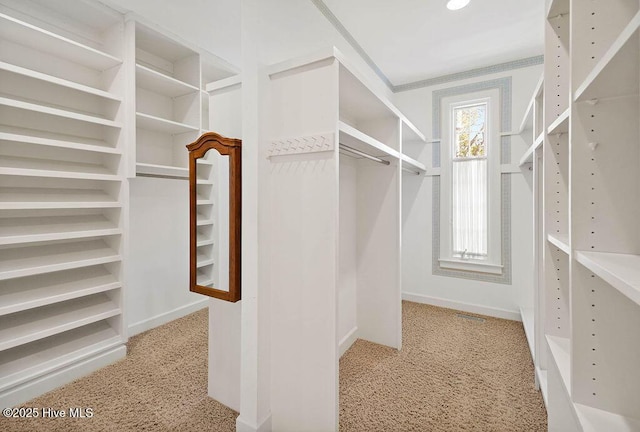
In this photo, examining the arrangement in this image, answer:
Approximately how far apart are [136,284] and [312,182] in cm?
235

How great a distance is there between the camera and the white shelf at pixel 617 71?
0.66 m

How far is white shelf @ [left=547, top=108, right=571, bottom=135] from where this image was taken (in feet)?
3.69

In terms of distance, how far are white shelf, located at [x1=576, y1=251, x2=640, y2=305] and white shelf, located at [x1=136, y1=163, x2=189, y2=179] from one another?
114 inches

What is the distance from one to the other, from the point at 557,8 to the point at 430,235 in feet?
8.83

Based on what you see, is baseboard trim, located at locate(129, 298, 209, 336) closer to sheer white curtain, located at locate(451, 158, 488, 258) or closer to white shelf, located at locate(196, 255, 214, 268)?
white shelf, located at locate(196, 255, 214, 268)

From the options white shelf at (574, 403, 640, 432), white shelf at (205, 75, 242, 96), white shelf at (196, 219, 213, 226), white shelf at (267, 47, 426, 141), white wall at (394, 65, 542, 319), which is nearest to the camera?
white shelf at (574, 403, 640, 432)

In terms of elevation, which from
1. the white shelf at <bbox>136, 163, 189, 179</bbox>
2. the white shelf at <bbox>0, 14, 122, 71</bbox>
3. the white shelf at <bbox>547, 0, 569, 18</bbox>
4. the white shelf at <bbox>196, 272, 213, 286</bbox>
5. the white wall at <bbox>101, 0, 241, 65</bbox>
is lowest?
the white shelf at <bbox>196, 272, 213, 286</bbox>

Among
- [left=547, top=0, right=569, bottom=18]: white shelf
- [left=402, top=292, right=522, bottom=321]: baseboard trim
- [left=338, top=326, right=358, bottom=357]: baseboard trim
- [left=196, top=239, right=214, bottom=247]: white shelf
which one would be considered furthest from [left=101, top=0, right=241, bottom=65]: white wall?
[left=402, top=292, right=522, bottom=321]: baseboard trim

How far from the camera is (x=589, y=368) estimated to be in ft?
3.05

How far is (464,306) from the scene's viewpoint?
11.5ft

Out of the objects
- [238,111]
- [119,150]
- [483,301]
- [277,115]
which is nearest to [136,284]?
[119,150]

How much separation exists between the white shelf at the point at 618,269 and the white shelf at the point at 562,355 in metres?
0.50

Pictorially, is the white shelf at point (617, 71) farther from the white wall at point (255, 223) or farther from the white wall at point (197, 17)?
the white wall at point (197, 17)

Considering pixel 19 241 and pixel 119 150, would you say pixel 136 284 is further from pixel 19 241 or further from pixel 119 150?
pixel 119 150
